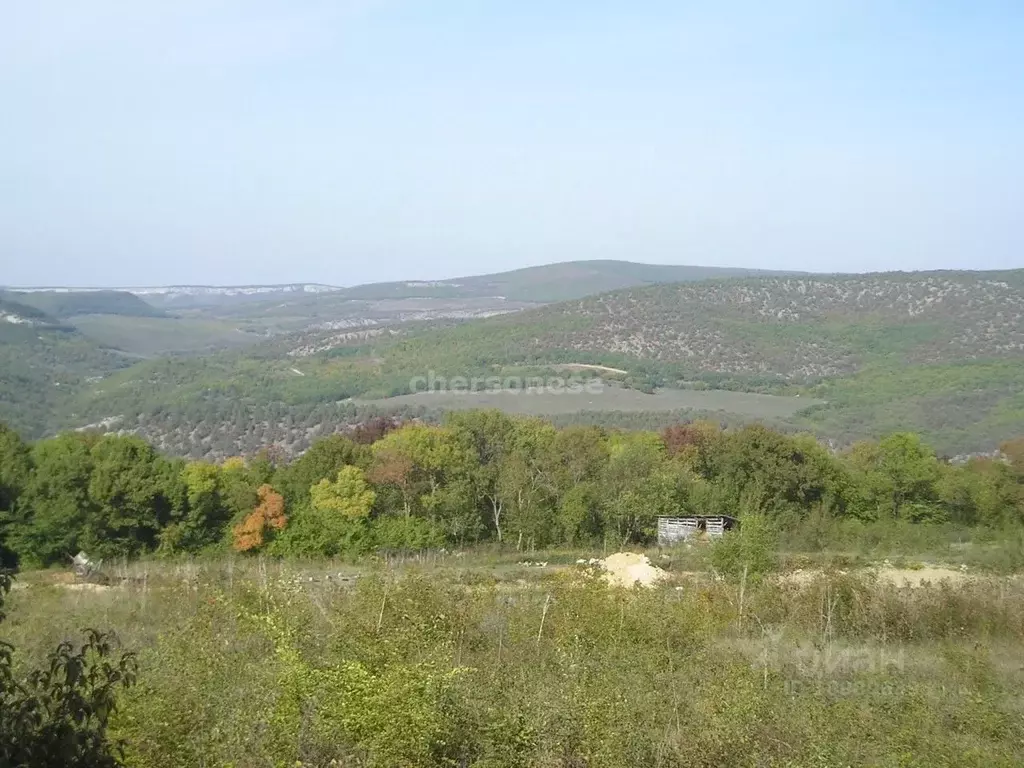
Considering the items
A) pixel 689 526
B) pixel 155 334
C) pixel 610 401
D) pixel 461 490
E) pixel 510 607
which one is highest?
pixel 510 607

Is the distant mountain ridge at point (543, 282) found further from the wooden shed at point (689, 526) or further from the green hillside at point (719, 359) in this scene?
the wooden shed at point (689, 526)

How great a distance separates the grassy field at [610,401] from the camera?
49.8 m

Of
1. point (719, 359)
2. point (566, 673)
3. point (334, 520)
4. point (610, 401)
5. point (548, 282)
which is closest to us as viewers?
point (566, 673)

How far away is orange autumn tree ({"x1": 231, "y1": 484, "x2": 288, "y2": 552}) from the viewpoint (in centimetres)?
2586

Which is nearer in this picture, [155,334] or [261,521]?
[261,521]

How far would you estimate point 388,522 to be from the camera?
26.9 metres

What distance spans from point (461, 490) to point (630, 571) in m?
8.44

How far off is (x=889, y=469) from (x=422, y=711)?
87.1 feet

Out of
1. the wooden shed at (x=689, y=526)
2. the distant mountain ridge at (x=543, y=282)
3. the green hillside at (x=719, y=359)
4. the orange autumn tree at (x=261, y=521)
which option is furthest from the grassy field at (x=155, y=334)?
the wooden shed at (x=689, y=526)

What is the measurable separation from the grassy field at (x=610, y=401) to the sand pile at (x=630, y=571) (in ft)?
78.0

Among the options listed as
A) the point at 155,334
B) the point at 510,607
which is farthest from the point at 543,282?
the point at 510,607

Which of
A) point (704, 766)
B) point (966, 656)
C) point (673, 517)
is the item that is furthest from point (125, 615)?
point (673, 517)

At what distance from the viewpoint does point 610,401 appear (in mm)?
52938

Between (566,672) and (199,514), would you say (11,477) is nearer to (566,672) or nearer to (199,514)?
(199,514)
